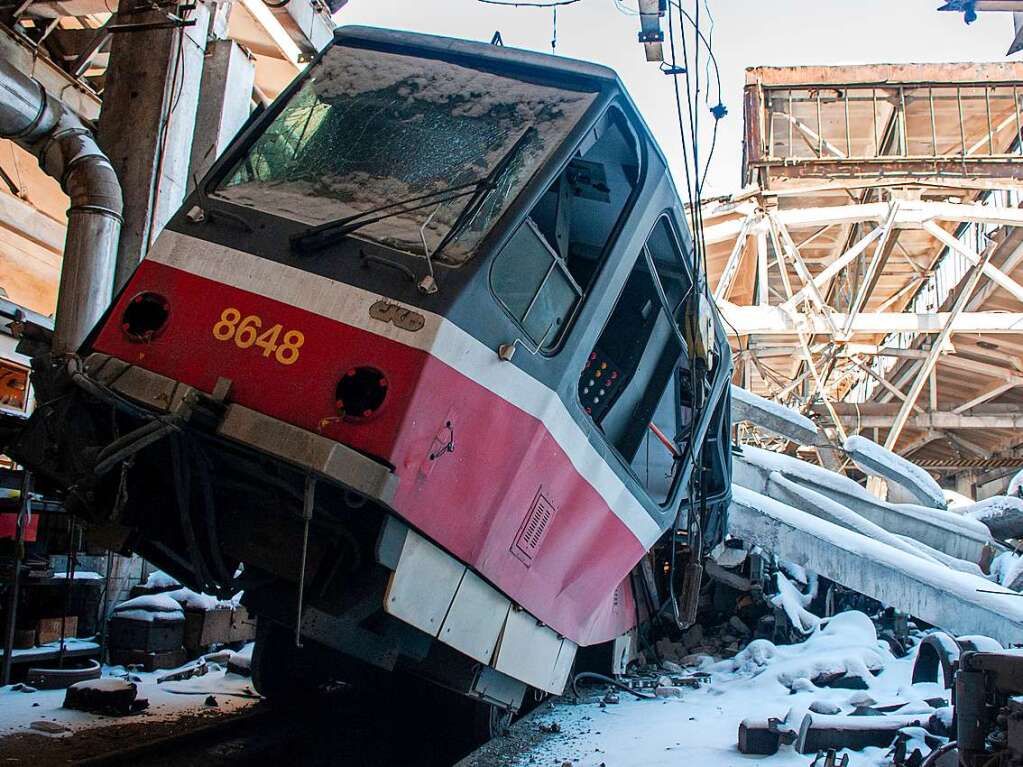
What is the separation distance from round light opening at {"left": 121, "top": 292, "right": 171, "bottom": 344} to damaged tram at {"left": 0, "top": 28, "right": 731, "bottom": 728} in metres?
0.01

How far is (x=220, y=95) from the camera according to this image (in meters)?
9.76

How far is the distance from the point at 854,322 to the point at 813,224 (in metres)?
2.02

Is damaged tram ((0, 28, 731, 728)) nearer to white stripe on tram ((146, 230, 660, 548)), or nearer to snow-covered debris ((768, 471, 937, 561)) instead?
white stripe on tram ((146, 230, 660, 548))

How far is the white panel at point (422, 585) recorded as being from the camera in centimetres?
332

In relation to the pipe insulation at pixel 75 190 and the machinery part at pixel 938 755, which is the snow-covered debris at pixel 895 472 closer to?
the machinery part at pixel 938 755

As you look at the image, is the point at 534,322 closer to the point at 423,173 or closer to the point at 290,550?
the point at 423,173

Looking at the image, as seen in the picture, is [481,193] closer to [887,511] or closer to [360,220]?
[360,220]

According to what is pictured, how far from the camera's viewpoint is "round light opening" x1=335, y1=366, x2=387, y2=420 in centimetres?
335

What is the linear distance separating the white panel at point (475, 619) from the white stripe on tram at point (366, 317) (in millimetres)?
Result: 712

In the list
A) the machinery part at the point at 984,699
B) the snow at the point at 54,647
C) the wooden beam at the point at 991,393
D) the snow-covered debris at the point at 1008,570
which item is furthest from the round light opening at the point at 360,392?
the wooden beam at the point at 991,393

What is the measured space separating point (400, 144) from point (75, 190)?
489 centimetres

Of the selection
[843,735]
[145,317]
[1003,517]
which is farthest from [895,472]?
[145,317]

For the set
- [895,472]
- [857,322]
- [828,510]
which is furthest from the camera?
[857,322]

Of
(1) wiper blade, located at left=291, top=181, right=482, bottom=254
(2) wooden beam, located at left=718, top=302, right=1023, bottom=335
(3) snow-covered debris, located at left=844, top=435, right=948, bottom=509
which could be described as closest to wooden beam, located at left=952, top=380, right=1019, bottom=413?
(2) wooden beam, located at left=718, top=302, right=1023, bottom=335
